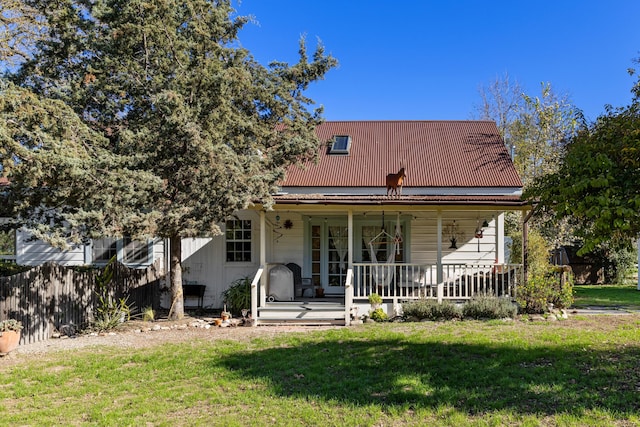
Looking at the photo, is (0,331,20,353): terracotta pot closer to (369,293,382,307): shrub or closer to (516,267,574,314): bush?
(369,293,382,307): shrub

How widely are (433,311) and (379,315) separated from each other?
1214 mm

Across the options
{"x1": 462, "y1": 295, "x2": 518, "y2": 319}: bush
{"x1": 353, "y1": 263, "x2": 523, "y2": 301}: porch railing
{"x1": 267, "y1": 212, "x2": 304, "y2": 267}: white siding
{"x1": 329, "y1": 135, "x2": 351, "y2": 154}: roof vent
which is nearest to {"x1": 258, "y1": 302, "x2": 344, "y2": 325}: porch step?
{"x1": 353, "y1": 263, "x2": 523, "y2": 301}: porch railing

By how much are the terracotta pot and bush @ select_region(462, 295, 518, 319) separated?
881 cm

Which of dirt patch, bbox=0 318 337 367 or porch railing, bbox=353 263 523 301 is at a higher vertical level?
porch railing, bbox=353 263 523 301

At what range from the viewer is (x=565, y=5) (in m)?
15.5

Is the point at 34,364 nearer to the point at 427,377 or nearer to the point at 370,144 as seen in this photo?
the point at 427,377

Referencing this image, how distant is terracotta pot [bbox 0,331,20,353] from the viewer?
745cm

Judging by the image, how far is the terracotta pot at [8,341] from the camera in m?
7.45

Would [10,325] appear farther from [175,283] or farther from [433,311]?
[433,311]

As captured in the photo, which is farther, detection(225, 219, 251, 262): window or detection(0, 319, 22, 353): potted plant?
detection(225, 219, 251, 262): window

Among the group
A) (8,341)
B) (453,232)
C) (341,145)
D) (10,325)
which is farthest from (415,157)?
(8,341)

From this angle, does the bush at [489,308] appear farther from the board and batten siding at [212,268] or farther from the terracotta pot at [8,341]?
the terracotta pot at [8,341]

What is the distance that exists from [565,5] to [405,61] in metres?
7.15

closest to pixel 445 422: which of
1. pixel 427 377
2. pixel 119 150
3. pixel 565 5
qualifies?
pixel 427 377
